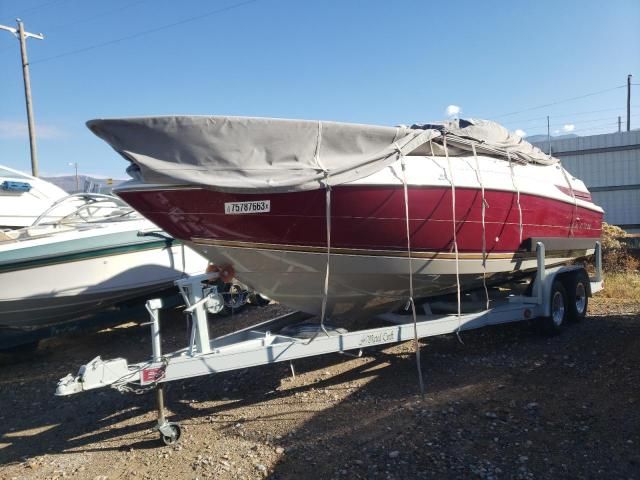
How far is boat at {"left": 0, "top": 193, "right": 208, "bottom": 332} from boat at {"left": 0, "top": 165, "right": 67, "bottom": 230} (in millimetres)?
1276

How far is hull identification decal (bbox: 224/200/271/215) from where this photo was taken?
4156 mm

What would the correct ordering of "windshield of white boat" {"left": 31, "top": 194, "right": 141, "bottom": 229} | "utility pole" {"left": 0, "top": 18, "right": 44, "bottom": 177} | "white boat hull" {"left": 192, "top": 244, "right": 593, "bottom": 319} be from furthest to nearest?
"utility pole" {"left": 0, "top": 18, "right": 44, "bottom": 177} → "windshield of white boat" {"left": 31, "top": 194, "right": 141, "bottom": 229} → "white boat hull" {"left": 192, "top": 244, "right": 593, "bottom": 319}

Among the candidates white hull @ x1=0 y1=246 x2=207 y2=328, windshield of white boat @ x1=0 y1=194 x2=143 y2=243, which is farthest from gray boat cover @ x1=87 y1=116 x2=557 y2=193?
windshield of white boat @ x1=0 y1=194 x2=143 y2=243

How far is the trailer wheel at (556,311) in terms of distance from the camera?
19.1ft

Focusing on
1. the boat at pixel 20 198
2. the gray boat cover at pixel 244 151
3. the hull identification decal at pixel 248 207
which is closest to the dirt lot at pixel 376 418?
the hull identification decal at pixel 248 207

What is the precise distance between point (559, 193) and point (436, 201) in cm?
246

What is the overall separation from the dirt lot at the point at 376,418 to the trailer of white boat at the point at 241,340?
1.36 ft

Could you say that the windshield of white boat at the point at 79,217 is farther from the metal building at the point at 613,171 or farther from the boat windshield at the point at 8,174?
the metal building at the point at 613,171

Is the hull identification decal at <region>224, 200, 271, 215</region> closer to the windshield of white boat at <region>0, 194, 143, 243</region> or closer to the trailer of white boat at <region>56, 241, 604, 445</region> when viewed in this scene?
the trailer of white boat at <region>56, 241, 604, 445</region>

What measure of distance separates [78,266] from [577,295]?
6.01 m

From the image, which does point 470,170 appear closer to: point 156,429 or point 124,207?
point 156,429

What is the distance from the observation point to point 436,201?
4688 mm

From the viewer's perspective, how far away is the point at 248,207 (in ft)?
13.7

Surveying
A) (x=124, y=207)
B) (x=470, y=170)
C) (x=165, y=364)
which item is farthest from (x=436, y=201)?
(x=124, y=207)
